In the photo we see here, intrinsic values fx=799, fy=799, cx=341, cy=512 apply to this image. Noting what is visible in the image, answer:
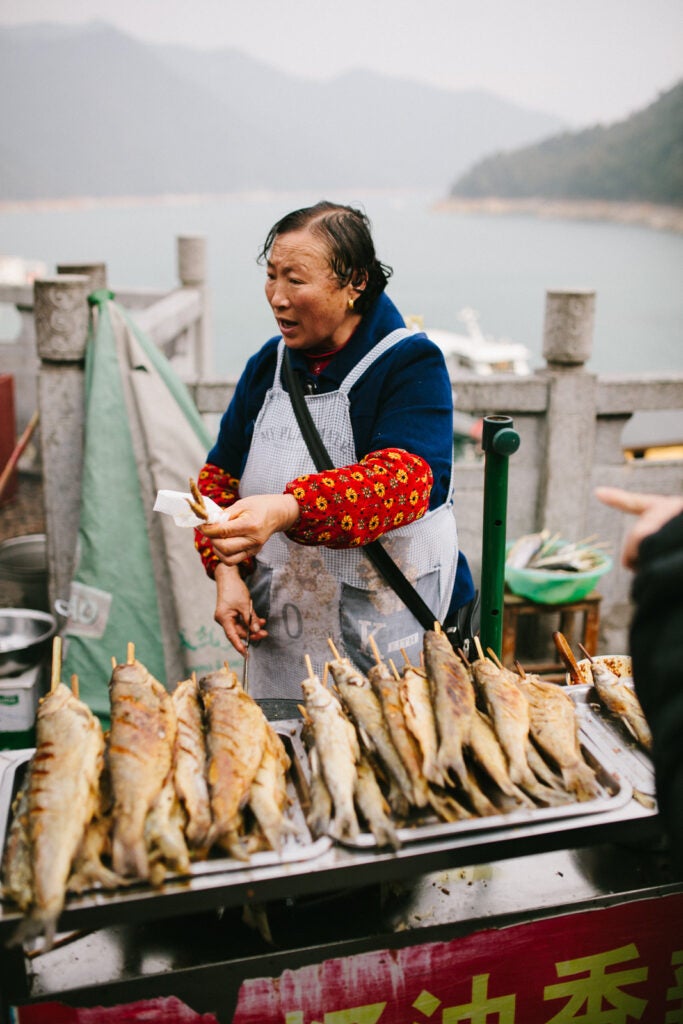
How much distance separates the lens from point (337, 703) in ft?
6.70

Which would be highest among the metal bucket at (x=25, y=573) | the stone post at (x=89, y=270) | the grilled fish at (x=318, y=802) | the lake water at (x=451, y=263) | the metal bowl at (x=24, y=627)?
the lake water at (x=451, y=263)

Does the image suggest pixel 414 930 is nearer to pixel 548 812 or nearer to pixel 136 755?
pixel 548 812

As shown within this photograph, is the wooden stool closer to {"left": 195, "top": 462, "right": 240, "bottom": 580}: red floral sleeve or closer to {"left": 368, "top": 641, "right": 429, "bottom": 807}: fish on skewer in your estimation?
{"left": 195, "top": 462, "right": 240, "bottom": 580}: red floral sleeve

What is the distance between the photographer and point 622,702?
86.4 inches

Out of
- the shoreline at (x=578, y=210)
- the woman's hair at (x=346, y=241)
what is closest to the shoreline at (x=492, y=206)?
the shoreline at (x=578, y=210)

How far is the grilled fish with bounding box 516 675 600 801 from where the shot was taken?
1878 millimetres

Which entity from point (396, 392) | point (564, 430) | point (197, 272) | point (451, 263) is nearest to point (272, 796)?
point (396, 392)

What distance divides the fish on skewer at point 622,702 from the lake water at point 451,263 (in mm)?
1863

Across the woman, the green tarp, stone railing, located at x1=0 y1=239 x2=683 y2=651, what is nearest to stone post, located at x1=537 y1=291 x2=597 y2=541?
stone railing, located at x1=0 y1=239 x2=683 y2=651

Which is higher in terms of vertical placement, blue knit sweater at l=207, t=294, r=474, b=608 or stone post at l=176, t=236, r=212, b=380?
stone post at l=176, t=236, r=212, b=380

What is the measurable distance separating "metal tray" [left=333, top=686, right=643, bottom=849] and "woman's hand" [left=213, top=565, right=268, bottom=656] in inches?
47.6

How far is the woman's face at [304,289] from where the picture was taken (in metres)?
2.52

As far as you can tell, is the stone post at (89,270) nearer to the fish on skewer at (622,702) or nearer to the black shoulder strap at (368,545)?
the black shoulder strap at (368,545)

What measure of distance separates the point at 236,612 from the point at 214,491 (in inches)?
18.6
